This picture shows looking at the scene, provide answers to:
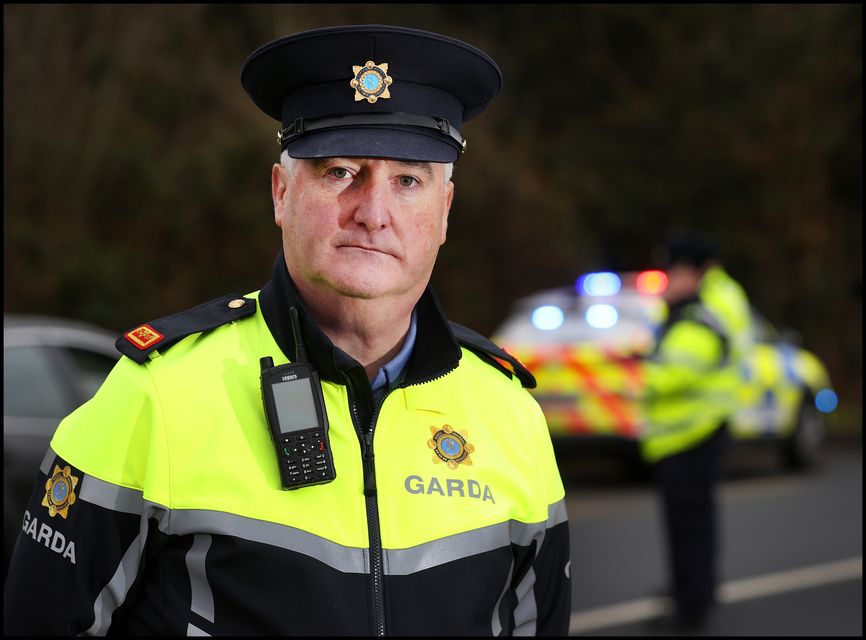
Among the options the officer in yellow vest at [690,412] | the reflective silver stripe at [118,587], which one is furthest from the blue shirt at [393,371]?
the officer in yellow vest at [690,412]

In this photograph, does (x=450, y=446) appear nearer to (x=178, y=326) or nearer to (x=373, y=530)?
(x=373, y=530)

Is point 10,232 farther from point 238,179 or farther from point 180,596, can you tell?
point 180,596

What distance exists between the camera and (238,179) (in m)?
14.9

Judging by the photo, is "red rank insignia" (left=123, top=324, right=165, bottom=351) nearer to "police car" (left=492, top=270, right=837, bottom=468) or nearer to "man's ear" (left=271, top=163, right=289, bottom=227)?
"man's ear" (left=271, top=163, right=289, bottom=227)

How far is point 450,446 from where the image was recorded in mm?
2119

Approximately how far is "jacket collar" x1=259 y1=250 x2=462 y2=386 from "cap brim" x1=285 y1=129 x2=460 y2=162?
20cm

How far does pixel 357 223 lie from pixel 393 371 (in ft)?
0.91

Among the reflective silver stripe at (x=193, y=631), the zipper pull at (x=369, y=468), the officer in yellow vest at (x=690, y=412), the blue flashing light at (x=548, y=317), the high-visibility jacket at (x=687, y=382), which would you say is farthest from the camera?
the blue flashing light at (x=548, y=317)

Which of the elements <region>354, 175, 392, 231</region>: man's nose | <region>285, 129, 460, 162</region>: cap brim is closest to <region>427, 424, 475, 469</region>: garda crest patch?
<region>354, 175, 392, 231</region>: man's nose

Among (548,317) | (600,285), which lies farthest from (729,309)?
(600,285)

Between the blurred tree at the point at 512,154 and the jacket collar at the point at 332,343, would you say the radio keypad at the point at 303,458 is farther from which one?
the blurred tree at the point at 512,154

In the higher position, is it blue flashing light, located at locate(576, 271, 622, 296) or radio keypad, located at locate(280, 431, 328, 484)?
blue flashing light, located at locate(576, 271, 622, 296)

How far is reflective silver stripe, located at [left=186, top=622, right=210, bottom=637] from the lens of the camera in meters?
1.87

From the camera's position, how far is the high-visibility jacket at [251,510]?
6.18 ft
